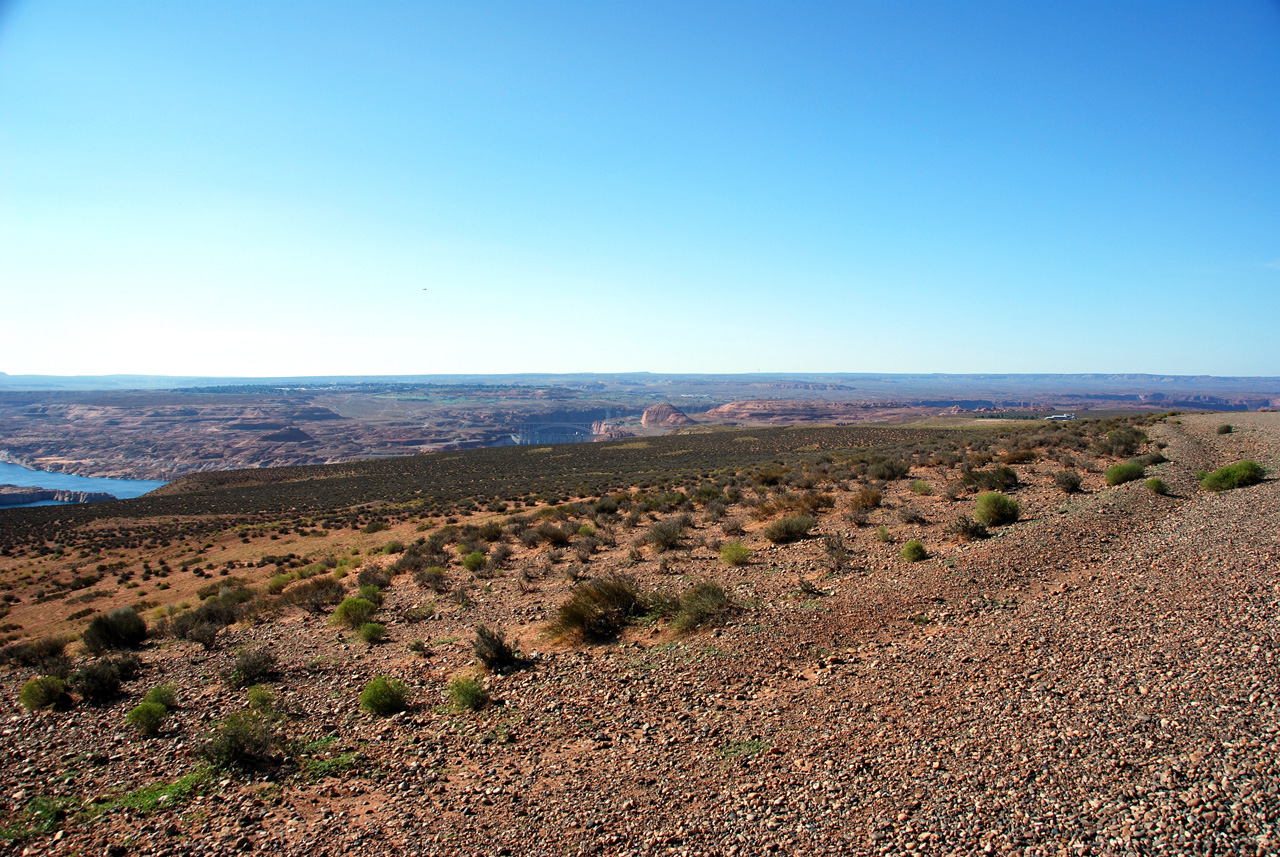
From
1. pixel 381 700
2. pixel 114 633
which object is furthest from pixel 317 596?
pixel 381 700

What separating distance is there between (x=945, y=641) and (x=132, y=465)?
134595 mm

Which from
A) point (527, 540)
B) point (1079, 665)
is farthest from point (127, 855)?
point (527, 540)

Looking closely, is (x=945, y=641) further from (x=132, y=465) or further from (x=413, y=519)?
(x=132, y=465)

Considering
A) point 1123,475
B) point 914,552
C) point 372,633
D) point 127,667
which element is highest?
point 1123,475

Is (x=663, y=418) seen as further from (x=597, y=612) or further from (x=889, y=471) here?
(x=597, y=612)

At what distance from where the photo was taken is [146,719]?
7.87 metres

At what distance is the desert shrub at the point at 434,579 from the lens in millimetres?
14298

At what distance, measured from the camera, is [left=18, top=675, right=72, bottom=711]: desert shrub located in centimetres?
909

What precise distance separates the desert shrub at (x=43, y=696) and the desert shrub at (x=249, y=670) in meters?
2.26

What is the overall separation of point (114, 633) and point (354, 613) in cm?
566

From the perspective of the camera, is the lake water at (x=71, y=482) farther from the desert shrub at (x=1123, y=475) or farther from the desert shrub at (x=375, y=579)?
the desert shrub at (x=1123, y=475)

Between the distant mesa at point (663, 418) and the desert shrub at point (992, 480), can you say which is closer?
the desert shrub at point (992, 480)

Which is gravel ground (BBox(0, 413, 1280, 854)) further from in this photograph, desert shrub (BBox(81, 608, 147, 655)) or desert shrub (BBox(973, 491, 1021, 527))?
desert shrub (BBox(81, 608, 147, 655))

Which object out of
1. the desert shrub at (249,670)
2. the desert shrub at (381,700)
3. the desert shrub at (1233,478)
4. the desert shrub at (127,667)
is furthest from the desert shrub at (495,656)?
the desert shrub at (1233,478)
